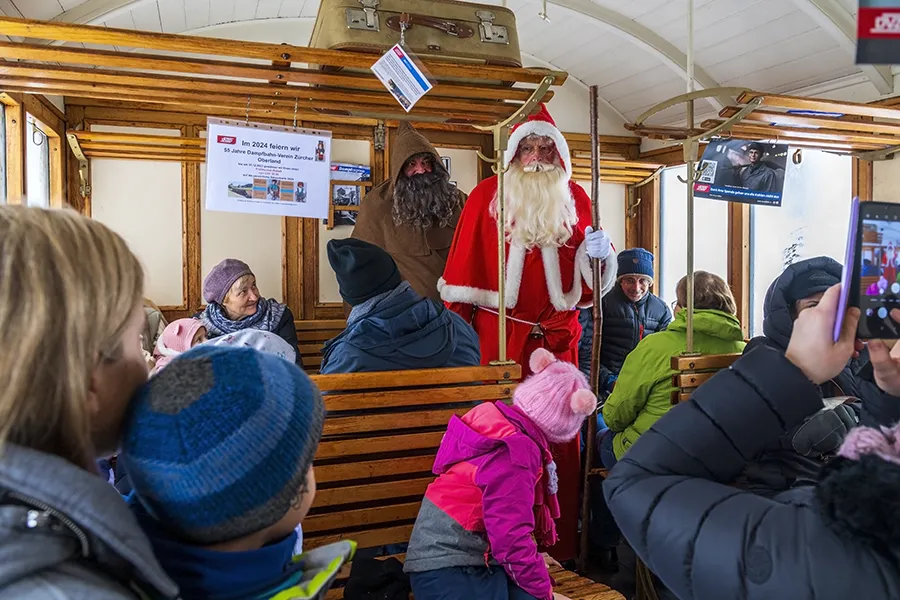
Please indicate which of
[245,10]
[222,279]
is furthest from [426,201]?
[245,10]

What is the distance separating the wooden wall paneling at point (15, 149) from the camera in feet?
10.6

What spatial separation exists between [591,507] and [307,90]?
2114 mm

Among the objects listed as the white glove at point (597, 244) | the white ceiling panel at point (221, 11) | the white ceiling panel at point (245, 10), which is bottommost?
the white glove at point (597, 244)

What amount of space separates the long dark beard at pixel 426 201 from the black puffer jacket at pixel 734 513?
10.1 feet

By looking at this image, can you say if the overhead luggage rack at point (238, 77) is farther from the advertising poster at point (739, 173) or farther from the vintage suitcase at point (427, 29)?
the advertising poster at point (739, 173)

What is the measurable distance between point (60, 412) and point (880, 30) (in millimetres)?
1143

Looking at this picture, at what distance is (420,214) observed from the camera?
3.86 m

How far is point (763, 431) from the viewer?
0.81 m

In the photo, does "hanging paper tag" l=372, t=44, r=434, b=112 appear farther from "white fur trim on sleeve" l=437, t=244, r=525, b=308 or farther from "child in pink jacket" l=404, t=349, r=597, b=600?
"white fur trim on sleeve" l=437, t=244, r=525, b=308

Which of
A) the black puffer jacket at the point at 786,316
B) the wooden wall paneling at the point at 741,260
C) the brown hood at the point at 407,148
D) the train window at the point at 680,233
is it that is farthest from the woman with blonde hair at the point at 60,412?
the train window at the point at 680,233

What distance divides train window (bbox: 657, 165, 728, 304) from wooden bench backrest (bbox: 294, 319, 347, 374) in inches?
111

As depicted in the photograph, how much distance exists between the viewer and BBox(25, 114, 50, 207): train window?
139 inches

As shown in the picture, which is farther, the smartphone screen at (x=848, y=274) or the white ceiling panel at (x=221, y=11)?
the white ceiling panel at (x=221, y=11)

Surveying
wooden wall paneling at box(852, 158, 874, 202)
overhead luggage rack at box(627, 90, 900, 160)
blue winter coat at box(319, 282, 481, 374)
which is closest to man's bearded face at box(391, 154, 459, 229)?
overhead luggage rack at box(627, 90, 900, 160)
